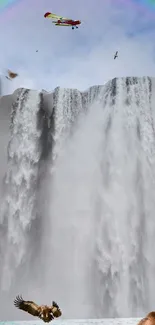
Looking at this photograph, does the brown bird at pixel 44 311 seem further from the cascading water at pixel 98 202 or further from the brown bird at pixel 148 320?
the cascading water at pixel 98 202

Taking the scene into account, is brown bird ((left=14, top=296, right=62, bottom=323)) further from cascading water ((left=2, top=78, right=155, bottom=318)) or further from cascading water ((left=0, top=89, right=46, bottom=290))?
cascading water ((left=0, top=89, right=46, bottom=290))

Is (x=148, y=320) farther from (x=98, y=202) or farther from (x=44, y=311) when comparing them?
(x=98, y=202)

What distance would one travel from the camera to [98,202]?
74.6 ft

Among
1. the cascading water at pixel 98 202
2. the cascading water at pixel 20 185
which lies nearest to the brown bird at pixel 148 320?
the cascading water at pixel 98 202

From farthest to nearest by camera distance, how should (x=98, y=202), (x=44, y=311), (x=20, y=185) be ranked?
(x=20, y=185), (x=98, y=202), (x=44, y=311)

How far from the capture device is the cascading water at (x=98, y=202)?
803 inches

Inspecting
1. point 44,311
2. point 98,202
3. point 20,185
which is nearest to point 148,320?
point 44,311

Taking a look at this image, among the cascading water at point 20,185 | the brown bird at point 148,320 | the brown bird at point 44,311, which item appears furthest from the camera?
the cascading water at point 20,185

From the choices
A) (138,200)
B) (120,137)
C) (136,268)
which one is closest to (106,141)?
(120,137)

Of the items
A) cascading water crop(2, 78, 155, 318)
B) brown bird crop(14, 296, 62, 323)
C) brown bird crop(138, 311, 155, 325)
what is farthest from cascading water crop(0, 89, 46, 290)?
brown bird crop(138, 311, 155, 325)

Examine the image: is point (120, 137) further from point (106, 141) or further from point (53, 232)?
point (53, 232)

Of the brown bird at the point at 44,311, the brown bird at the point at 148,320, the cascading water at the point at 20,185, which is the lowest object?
the brown bird at the point at 44,311

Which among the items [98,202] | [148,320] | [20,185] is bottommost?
[148,320]

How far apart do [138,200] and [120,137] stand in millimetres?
4195
